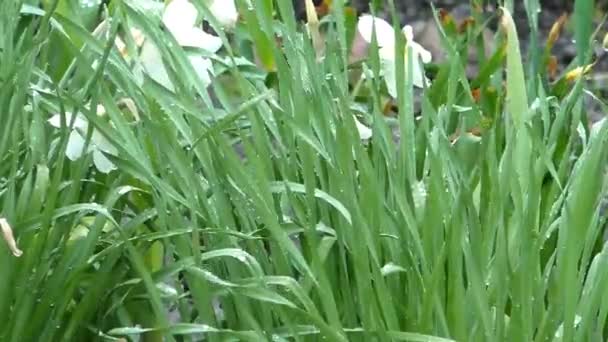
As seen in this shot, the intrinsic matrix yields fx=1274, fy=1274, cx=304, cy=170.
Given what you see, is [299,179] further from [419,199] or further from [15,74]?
[15,74]

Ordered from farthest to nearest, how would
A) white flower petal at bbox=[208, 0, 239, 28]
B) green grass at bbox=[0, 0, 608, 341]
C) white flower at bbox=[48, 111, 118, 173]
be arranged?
1. white flower petal at bbox=[208, 0, 239, 28]
2. white flower at bbox=[48, 111, 118, 173]
3. green grass at bbox=[0, 0, 608, 341]

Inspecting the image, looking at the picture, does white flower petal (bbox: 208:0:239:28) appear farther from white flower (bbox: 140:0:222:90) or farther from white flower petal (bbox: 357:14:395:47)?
white flower petal (bbox: 357:14:395:47)

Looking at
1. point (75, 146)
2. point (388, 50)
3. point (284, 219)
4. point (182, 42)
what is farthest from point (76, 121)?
point (388, 50)

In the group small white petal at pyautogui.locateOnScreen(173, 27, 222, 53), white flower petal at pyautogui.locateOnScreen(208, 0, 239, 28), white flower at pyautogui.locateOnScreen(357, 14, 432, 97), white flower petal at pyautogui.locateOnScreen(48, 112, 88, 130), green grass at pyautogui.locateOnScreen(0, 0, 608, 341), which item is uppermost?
white flower petal at pyautogui.locateOnScreen(208, 0, 239, 28)

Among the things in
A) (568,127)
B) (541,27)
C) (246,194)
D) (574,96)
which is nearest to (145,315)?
(246,194)

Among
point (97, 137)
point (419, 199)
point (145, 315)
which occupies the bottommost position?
point (145, 315)

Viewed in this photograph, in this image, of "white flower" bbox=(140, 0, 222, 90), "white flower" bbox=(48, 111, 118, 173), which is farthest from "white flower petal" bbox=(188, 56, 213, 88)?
"white flower" bbox=(48, 111, 118, 173)

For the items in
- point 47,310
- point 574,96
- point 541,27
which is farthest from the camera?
point 541,27
